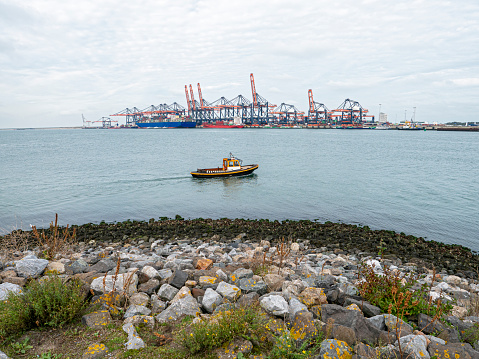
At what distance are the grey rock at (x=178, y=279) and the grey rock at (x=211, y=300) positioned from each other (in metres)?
0.64

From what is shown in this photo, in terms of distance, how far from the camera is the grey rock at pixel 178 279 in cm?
503

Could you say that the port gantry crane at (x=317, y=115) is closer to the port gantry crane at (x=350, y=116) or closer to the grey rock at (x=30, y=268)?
the port gantry crane at (x=350, y=116)

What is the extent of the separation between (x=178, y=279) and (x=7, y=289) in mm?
2596

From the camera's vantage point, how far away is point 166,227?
14.1 meters

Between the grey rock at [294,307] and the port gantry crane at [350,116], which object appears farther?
the port gantry crane at [350,116]

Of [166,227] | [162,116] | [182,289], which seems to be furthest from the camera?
[162,116]

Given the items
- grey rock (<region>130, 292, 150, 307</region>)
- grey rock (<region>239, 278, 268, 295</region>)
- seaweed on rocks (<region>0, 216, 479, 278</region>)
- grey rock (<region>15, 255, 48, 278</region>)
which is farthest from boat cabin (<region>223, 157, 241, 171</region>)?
grey rock (<region>130, 292, 150, 307</region>)

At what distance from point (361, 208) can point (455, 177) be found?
1875 cm

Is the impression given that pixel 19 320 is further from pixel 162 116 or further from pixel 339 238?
pixel 162 116

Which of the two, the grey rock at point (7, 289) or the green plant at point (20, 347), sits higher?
the grey rock at point (7, 289)

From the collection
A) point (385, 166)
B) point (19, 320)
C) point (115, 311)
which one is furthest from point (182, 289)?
point (385, 166)

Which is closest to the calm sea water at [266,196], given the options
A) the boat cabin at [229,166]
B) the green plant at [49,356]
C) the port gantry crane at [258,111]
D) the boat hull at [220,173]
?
the boat hull at [220,173]

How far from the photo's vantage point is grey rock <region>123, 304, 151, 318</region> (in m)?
4.26

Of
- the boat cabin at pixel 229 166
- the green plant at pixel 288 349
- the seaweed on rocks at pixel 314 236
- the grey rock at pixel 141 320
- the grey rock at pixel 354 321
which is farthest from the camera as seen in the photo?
the boat cabin at pixel 229 166
